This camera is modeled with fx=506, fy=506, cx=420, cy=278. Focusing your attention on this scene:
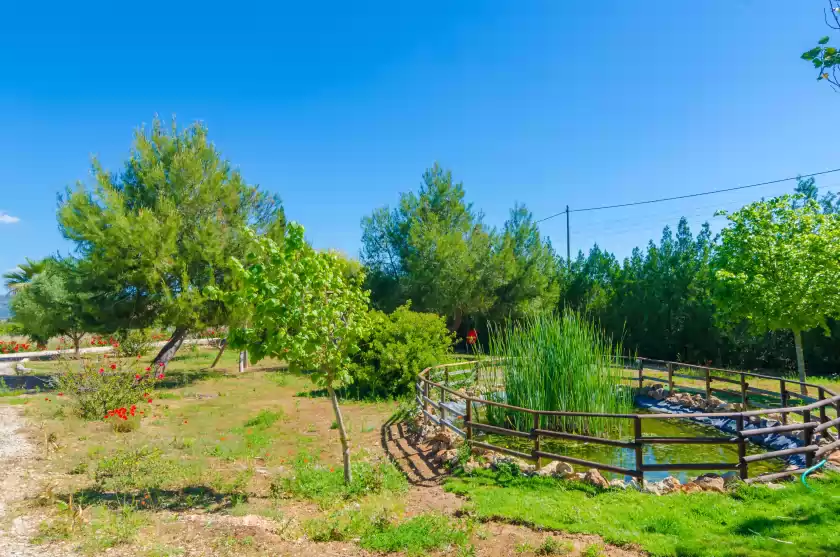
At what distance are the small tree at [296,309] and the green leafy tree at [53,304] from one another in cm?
1270

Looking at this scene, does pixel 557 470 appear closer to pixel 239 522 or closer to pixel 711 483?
pixel 711 483

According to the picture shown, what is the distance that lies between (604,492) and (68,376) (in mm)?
11063

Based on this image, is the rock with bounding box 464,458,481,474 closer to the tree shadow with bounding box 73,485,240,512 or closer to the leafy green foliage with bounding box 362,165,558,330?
the tree shadow with bounding box 73,485,240,512

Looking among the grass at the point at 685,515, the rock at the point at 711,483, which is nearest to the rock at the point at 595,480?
the grass at the point at 685,515

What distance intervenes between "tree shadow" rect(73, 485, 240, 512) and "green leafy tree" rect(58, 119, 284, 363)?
1024 cm

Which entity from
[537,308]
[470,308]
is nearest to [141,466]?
[470,308]

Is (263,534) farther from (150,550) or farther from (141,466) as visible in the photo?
(141,466)

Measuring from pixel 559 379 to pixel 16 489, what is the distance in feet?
28.1

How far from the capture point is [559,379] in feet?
31.6

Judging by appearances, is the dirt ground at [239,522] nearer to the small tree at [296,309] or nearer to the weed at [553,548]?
the weed at [553,548]

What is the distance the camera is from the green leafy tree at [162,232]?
15.9 metres

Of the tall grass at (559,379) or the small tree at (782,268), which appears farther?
the small tree at (782,268)

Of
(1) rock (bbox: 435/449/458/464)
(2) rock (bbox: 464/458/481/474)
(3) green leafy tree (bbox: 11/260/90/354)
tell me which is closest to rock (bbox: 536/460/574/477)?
(2) rock (bbox: 464/458/481/474)

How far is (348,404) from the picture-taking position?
1373 cm
